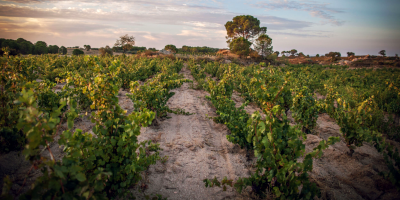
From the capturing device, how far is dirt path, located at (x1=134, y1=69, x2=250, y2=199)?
3.11 meters

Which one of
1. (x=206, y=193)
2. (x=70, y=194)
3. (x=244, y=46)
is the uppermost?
(x=244, y=46)

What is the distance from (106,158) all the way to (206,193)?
175 cm

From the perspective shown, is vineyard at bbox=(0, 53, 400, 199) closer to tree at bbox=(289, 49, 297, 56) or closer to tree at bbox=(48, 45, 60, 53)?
tree at bbox=(48, 45, 60, 53)

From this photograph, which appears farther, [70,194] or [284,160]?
[284,160]

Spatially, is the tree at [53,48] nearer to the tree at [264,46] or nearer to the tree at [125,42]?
the tree at [125,42]

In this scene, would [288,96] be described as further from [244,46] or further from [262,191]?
[244,46]

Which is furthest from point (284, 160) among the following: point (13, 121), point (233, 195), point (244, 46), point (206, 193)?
point (244, 46)

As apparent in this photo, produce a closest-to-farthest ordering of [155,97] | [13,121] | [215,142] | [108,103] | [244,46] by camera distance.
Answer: [108,103] < [13,121] < [215,142] < [155,97] < [244,46]

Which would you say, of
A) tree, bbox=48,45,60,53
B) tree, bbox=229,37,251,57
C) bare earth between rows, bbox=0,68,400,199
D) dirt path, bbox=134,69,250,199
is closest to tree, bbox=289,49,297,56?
tree, bbox=229,37,251,57

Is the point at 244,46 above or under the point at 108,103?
above

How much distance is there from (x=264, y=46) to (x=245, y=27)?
352 inches

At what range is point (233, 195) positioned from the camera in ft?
9.90

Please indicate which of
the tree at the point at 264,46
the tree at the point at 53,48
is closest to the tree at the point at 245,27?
the tree at the point at 264,46


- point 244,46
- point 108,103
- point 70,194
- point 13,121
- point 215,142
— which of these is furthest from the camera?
point 244,46
